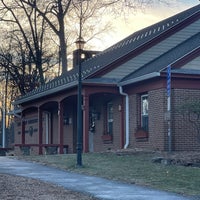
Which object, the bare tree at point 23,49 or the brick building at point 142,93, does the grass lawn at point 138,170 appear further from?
the bare tree at point 23,49

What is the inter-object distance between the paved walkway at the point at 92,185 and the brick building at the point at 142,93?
4.06m

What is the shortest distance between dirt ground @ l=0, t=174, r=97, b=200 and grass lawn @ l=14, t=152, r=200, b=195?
2.10 metres

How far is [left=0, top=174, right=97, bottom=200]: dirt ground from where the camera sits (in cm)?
1109

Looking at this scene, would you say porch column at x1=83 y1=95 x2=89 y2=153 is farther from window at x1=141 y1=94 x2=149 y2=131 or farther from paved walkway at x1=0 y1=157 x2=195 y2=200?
paved walkway at x1=0 y1=157 x2=195 y2=200

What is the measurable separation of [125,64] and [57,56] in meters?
25.6

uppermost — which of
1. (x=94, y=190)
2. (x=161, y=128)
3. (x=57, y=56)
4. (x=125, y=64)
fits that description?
(x=57, y=56)

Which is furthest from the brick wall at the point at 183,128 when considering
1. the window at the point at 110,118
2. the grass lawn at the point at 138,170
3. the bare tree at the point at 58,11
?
the bare tree at the point at 58,11

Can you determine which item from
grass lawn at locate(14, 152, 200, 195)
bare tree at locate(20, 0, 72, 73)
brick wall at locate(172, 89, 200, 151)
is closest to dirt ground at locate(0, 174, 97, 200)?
grass lawn at locate(14, 152, 200, 195)

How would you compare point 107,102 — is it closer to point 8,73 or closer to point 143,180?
point 143,180

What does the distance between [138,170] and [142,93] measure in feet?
24.5

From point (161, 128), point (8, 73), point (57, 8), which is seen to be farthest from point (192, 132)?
point (8, 73)

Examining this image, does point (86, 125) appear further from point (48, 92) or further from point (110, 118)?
point (48, 92)

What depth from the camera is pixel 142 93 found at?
22.7 meters

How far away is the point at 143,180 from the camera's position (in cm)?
1373
